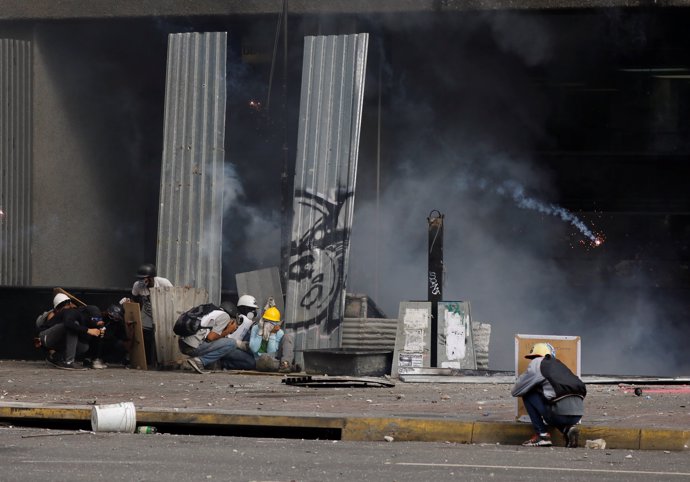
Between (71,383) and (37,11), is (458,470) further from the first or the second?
(37,11)

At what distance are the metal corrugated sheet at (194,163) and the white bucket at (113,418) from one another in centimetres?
708

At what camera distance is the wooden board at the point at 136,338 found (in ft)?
56.2

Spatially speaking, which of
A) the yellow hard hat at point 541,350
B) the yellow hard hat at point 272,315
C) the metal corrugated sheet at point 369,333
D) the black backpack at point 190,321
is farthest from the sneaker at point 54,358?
the yellow hard hat at point 541,350

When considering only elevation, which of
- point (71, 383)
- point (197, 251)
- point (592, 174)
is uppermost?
point (592, 174)

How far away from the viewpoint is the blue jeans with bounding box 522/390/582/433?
10.2 metres

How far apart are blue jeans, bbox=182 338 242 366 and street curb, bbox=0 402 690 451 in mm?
5111

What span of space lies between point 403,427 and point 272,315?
6666mm

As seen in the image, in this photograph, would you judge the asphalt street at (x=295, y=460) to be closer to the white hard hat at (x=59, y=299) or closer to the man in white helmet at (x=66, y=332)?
the man in white helmet at (x=66, y=332)

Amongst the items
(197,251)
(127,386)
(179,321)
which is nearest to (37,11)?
(197,251)

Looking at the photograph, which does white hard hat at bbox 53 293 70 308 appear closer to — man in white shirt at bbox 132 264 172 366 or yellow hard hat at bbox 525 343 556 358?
man in white shirt at bbox 132 264 172 366

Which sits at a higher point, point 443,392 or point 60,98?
point 60,98

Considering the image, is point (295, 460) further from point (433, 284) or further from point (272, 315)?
point (272, 315)

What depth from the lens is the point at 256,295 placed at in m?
17.9

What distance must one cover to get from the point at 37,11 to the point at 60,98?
5.19ft
